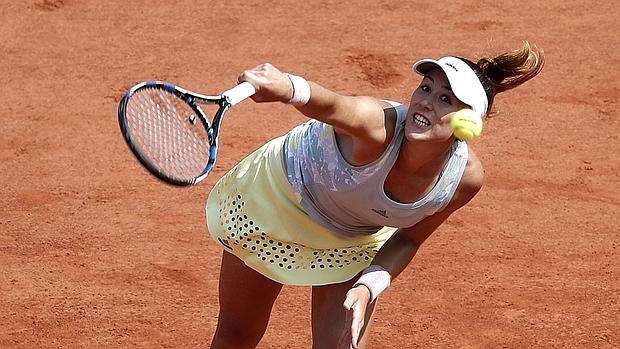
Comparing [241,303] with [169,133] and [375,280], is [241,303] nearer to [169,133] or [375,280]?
[375,280]

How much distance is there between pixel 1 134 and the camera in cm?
657

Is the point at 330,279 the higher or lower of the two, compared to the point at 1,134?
higher

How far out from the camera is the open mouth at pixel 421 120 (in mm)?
3482

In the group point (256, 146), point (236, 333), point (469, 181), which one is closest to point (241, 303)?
point (236, 333)

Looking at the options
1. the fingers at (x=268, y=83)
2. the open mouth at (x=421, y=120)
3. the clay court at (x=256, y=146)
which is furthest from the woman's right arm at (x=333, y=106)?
the clay court at (x=256, y=146)

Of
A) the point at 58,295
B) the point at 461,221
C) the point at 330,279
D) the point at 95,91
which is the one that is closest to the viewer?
the point at 330,279

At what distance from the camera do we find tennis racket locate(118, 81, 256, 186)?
312cm

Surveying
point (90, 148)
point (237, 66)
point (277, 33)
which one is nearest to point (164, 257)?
point (90, 148)

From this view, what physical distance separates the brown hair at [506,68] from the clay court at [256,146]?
1.67m

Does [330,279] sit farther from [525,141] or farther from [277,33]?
[277,33]

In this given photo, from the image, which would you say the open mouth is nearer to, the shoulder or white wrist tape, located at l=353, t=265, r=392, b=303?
the shoulder

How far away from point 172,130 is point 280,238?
0.76 metres

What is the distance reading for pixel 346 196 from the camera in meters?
3.63

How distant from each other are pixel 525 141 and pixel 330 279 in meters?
3.14
